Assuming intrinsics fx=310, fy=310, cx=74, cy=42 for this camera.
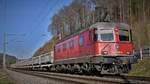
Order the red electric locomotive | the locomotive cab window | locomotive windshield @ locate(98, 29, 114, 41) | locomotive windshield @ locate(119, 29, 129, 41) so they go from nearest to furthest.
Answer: the red electric locomotive, locomotive windshield @ locate(98, 29, 114, 41), locomotive windshield @ locate(119, 29, 129, 41), the locomotive cab window

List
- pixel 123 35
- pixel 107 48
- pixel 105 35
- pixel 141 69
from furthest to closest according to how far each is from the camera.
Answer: pixel 141 69
pixel 123 35
pixel 105 35
pixel 107 48

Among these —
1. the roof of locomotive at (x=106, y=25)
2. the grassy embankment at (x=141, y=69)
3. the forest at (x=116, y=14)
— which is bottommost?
the grassy embankment at (x=141, y=69)

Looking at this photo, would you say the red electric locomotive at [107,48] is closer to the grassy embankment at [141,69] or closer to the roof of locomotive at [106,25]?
the roof of locomotive at [106,25]

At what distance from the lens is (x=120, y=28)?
21000mm

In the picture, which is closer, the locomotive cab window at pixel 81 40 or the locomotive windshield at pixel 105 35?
the locomotive windshield at pixel 105 35

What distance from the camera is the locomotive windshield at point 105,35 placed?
20483 millimetres

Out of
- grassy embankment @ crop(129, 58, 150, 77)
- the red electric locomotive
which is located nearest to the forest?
grassy embankment @ crop(129, 58, 150, 77)

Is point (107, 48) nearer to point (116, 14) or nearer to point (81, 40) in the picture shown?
point (81, 40)

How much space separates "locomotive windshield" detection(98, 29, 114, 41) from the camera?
20.5 metres

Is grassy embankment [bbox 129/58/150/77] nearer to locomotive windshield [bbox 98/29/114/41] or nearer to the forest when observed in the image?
locomotive windshield [bbox 98/29/114/41]

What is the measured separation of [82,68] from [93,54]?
11.2 ft

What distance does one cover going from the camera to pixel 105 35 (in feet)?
67.7

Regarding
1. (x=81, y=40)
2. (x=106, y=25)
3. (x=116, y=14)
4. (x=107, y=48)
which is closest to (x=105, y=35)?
(x=106, y=25)

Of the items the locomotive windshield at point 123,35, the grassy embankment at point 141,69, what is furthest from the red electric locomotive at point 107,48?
the grassy embankment at point 141,69
